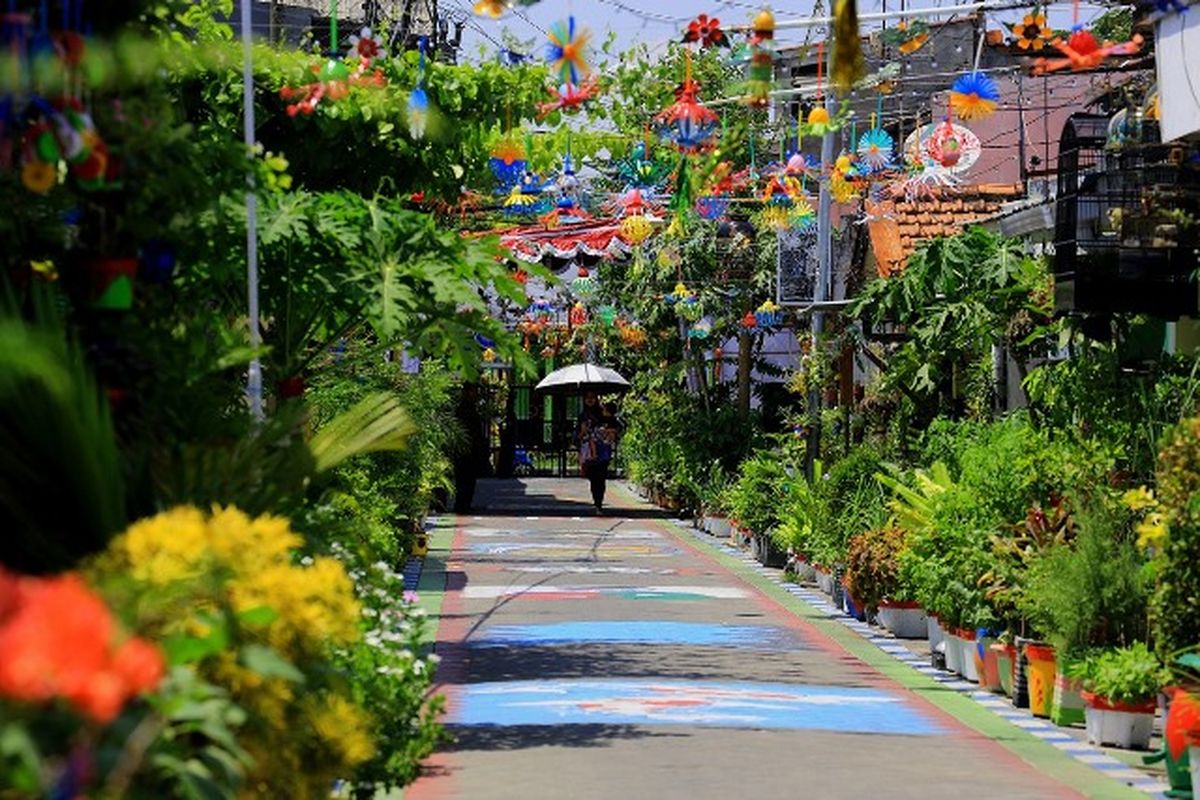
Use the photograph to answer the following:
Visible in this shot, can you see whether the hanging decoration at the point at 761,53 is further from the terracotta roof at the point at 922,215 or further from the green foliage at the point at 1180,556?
the terracotta roof at the point at 922,215

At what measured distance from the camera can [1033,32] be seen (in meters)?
16.2

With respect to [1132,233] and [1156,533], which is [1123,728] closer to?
[1156,533]

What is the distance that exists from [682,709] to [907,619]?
643 cm

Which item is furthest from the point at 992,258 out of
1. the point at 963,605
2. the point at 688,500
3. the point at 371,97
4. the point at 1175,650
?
the point at 688,500

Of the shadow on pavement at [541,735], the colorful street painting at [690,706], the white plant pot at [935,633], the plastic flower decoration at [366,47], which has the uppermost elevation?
the plastic flower decoration at [366,47]

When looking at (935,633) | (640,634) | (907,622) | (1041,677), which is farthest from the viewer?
(907,622)

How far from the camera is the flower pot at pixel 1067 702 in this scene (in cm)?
1548

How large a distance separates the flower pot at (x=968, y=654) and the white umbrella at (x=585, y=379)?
112 ft

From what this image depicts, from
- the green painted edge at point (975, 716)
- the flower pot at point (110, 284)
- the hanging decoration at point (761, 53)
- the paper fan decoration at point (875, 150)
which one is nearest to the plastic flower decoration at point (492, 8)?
the hanging decoration at point (761, 53)

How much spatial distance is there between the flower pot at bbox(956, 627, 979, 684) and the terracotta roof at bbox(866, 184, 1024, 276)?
11.1 m

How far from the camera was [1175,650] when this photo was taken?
12.8 meters

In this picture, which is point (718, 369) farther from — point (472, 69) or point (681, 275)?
point (472, 69)

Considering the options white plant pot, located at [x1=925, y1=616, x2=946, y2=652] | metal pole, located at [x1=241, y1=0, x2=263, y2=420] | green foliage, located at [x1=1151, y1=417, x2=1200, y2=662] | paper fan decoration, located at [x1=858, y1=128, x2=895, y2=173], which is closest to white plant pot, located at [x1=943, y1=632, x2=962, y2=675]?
white plant pot, located at [x1=925, y1=616, x2=946, y2=652]

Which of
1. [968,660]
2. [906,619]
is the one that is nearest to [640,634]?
[906,619]
